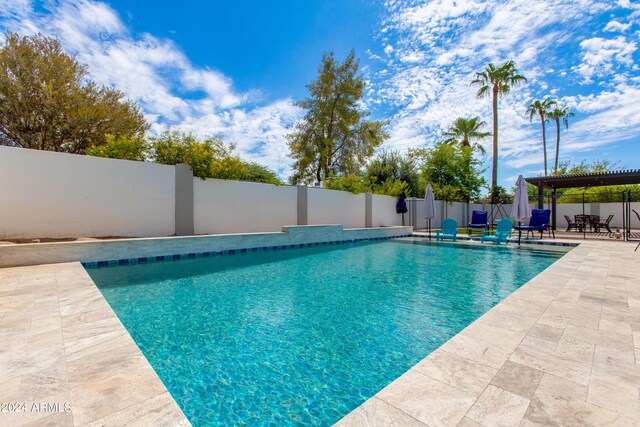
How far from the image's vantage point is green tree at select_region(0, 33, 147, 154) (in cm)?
1205

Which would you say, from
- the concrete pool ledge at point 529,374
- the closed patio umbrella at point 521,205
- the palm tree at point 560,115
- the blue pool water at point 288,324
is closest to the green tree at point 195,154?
the blue pool water at point 288,324

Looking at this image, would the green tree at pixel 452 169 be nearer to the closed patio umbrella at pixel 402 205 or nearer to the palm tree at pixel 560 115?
the closed patio umbrella at pixel 402 205

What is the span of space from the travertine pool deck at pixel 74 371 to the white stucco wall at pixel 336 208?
1042 cm

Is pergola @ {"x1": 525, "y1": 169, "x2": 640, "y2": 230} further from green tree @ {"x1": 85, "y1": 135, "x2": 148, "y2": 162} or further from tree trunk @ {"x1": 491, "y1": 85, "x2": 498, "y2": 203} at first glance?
green tree @ {"x1": 85, "y1": 135, "x2": 148, "y2": 162}

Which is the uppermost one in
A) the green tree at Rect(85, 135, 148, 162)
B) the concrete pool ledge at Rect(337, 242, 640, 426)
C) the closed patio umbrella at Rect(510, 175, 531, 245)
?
the green tree at Rect(85, 135, 148, 162)

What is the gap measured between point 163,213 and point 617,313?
34.2 feet

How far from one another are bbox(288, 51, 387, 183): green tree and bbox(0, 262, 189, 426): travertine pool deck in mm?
16567

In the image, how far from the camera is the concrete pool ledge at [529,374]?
1607mm

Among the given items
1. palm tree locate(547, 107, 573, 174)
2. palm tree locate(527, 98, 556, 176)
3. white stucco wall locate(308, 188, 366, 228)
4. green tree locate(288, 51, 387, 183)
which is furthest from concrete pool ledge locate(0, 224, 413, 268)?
palm tree locate(547, 107, 573, 174)

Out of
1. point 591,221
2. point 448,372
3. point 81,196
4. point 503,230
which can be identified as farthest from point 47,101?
point 591,221

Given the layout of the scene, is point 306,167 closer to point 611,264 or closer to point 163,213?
point 163,213

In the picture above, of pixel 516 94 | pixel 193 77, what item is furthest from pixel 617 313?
pixel 516 94

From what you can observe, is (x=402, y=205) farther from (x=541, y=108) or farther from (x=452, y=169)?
(x=541, y=108)

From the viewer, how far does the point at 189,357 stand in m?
2.80
